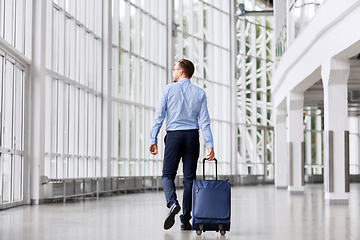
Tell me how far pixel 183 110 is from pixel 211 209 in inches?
47.3

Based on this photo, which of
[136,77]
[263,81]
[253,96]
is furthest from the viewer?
[263,81]

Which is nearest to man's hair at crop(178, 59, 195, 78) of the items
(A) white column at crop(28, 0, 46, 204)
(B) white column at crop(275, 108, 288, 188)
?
(A) white column at crop(28, 0, 46, 204)

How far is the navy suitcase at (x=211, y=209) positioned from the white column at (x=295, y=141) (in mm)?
12927

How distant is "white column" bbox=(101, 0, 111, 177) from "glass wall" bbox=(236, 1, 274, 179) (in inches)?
475

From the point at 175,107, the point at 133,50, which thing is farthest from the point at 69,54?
the point at 175,107

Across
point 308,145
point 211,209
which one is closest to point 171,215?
point 211,209

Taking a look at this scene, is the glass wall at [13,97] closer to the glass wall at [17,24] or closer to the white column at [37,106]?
the glass wall at [17,24]

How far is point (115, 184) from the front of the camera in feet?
57.3

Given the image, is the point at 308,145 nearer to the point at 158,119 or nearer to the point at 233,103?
the point at 233,103

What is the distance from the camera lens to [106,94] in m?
17.5

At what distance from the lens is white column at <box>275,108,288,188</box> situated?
22547mm

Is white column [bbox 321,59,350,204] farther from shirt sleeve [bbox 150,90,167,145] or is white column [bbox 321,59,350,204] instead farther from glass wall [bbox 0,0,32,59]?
shirt sleeve [bbox 150,90,167,145]

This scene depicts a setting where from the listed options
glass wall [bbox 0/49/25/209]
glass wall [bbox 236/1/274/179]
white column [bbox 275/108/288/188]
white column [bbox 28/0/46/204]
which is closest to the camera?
glass wall [bbox 0/49/25/209]

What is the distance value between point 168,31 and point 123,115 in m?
4.98
